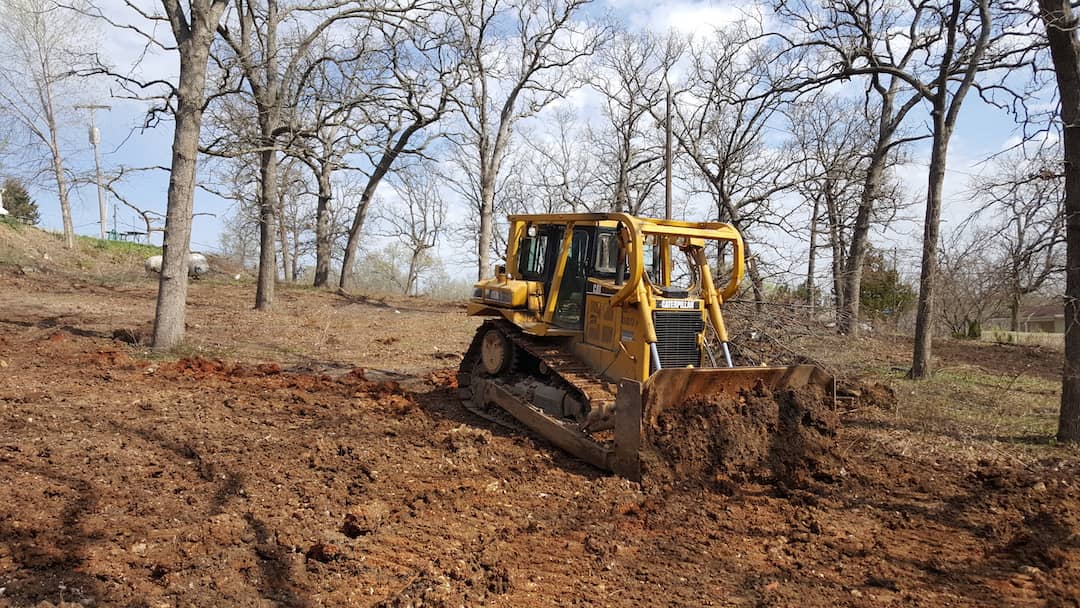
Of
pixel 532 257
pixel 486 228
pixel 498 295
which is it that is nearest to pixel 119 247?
pixel 486 228

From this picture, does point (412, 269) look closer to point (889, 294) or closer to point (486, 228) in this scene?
point (486, 228)

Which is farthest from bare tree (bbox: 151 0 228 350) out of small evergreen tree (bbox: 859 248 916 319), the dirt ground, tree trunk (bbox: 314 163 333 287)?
small evergreen tree (bbox: 859 248 916 319)

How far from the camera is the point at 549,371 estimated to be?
25.9 feet

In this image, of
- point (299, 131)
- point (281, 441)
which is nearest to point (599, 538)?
point (281, 441)

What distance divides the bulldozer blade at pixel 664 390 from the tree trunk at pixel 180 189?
8.55 meters

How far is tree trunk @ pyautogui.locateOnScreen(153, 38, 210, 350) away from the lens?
11.2 metres

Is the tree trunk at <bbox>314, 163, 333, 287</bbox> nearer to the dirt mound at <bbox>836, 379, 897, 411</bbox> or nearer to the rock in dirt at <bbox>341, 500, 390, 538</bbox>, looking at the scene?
the dirt mound at <bbox>836, 379, 897, 411</bbox>

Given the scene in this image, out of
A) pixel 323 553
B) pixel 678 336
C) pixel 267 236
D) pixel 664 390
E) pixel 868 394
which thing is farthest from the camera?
pixel 267 236

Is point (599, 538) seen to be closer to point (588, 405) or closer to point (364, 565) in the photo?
point (364, 565)

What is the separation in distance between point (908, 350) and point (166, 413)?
15.8 metres

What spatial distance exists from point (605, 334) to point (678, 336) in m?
0.76

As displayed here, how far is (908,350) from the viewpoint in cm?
1666

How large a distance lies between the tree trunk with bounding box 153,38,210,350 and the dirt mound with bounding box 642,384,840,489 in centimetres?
882

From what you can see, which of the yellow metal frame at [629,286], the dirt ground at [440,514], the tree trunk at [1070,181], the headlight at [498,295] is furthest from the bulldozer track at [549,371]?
the tree trunk at [1070,181]
